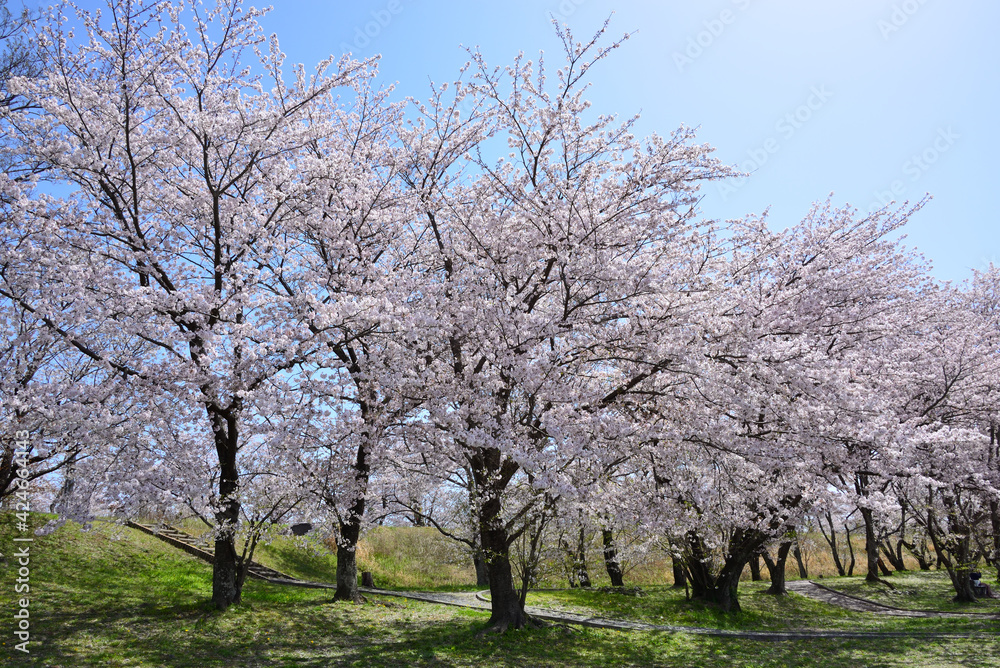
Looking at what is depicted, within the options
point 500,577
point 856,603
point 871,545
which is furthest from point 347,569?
point 871,545

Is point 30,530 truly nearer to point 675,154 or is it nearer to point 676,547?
point 676,547

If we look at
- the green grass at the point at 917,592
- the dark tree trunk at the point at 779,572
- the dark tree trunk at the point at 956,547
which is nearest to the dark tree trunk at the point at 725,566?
the dark tree trunk at the point at 779,572

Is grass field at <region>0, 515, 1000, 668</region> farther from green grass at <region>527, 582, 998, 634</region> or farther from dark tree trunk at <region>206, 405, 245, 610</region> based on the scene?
dark tree trunk at <region>206, 405, 245, 610</region>

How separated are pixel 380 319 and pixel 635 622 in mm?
9325

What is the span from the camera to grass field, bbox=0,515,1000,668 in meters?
9.10

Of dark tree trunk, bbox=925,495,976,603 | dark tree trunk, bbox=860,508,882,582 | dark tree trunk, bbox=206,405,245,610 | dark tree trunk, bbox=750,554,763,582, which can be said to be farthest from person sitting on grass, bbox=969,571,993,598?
dark tree trunk, bbox=206,405,245,610

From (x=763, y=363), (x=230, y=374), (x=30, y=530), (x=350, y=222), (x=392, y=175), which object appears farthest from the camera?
(x=30, y=530)

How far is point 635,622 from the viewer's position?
13.5 m

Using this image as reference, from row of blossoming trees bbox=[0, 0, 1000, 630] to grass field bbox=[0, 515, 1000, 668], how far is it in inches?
53.8

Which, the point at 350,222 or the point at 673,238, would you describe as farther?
the point at 350,222

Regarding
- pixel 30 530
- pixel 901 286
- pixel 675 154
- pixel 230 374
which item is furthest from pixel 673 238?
pixel 30 530

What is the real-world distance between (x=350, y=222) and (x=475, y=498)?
6048mm

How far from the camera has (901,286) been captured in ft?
52.1

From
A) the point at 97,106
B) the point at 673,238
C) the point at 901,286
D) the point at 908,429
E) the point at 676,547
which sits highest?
the point at 97,106
